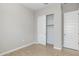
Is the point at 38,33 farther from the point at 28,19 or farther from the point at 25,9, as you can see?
the point at 25,9

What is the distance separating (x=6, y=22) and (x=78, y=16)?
2227 millimetres

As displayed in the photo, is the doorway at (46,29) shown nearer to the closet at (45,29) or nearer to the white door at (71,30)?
the closet at (45,29)

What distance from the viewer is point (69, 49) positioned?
301cm

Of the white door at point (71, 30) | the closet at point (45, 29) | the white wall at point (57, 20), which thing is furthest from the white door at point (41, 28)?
the white door at point (71, 30)

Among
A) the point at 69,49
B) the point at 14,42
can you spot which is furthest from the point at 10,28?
the point at 69,49

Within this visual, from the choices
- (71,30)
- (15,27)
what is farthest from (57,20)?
(15,27)

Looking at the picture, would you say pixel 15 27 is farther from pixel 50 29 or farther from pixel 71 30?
pixel 71 30

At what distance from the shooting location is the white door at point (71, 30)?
9.69 ft

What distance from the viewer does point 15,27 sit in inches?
104

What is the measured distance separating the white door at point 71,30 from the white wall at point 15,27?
1.10 m

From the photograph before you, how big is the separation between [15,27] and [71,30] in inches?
68.7

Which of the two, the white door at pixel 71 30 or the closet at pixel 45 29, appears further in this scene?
the white door at pixel 71 30

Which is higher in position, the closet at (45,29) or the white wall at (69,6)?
the white wall at (69,6)

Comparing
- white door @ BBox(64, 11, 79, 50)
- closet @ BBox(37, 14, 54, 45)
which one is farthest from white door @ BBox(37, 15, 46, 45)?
white door @ BBox(64, 11, 79, 50)
